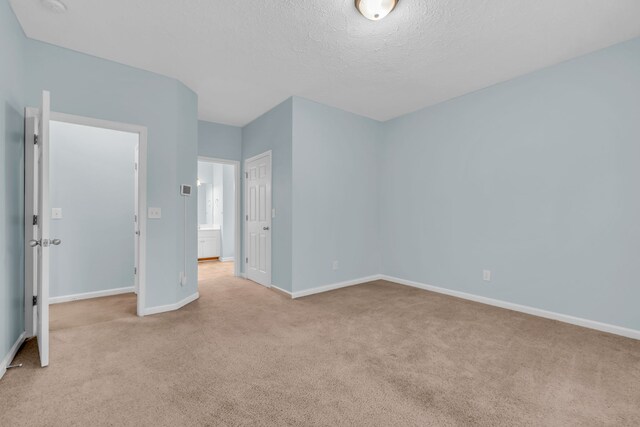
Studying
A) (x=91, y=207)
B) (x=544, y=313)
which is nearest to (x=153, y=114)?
(x=91, y=207)

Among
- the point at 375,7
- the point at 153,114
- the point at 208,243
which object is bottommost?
the point at 208,243

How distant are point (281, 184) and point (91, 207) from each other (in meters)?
2.57

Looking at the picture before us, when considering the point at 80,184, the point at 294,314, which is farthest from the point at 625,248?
the point at 80,184

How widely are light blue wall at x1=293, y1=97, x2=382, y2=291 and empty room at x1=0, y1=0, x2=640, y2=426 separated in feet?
0.13

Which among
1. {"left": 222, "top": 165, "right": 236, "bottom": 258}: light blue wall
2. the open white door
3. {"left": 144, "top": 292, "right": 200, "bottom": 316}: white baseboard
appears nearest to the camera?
the open white door

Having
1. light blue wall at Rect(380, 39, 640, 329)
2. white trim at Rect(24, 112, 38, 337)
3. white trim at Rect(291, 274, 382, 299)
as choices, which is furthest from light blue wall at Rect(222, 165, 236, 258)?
white trim at Rect(24, 112, 38, 337)

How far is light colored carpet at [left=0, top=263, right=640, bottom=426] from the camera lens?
5.45 feet

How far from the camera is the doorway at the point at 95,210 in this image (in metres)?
3.34

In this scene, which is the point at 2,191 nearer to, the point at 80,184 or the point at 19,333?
the point at 19,333

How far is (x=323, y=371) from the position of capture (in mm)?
2100

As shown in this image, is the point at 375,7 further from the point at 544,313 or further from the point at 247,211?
the point at 247,211

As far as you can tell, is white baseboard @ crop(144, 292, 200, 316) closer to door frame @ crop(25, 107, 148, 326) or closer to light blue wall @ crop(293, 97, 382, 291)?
door frame @ crop(25, 107, 148, 326)

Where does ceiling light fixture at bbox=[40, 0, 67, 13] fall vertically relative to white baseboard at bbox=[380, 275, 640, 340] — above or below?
above

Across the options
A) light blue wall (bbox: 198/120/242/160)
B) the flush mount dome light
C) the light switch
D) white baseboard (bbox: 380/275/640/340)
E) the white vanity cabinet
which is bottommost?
white baseboard (bbox: 380/275/640/340)
